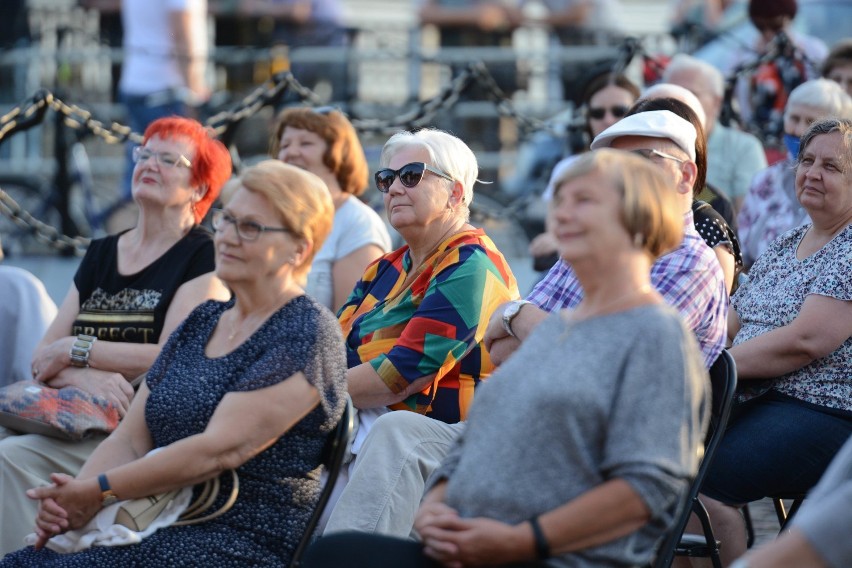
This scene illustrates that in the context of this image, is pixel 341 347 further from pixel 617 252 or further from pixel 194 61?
pixel 194 61

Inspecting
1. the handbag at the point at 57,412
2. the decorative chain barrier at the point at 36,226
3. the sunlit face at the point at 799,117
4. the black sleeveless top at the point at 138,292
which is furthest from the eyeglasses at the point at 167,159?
the decorative chain barrier at the point at 36,226

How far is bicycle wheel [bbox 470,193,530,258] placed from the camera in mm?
8672

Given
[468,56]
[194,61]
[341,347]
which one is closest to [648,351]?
[341,347]

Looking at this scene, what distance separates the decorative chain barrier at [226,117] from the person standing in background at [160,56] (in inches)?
24.9

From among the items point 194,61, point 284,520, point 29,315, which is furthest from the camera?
point 194,61

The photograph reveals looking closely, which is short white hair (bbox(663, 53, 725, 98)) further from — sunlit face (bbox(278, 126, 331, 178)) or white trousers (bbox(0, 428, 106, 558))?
white trousers (bbox(0, 428, 106, 558))

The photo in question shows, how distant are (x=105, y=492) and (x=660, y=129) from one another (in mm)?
1922

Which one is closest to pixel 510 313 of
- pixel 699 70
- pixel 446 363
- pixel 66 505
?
pixel 446 363

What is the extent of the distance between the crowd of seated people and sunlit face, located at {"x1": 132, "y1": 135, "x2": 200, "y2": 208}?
1cm

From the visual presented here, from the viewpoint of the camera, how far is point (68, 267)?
9258 mm

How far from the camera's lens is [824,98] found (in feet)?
20.0

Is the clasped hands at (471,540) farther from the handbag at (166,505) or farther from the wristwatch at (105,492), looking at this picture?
the wristwatch at (105,492)

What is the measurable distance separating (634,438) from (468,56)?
29.8ft

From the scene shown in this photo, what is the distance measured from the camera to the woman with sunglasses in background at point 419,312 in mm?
3930
